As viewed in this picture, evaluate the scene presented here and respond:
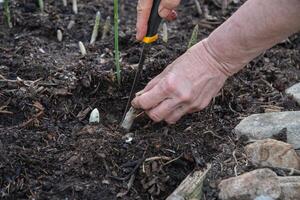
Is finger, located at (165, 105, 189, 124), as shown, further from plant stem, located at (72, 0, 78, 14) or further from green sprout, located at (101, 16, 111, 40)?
plant stem, located at (72, 0, 78, 14)

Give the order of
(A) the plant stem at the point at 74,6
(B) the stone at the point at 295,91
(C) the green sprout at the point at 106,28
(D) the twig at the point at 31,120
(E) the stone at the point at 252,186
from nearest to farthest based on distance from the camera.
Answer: (E) the stone at the point at 252,186 → (D) the twig at the point at 31,120 → (B) the stone at the point at 295,91 → (C) the green sprout at the point at 106,28 → (A) the plant stem at the point at 74,6

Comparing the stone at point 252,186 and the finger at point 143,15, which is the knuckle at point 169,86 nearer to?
the finger at point 143,15

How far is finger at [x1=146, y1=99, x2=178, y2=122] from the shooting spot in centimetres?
208

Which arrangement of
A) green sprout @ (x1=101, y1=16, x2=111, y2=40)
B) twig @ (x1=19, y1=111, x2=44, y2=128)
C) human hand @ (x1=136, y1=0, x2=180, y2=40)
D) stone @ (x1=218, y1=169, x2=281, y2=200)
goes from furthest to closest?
green sprout @ (x1=101, y1=16, x2=111, y2=40) < twig @ (x1=19, y1=111, x2=44, y2=128) < human hand @ (x1=136, y1=0, x2=180, y2=40) < stone @ (x1=218, y1=169, x2=281, y2=200)

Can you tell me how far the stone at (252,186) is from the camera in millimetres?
1924

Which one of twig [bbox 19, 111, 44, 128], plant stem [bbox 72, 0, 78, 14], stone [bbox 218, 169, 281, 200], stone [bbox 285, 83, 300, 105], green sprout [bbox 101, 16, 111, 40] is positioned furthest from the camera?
plant stem [bbox 72, 0, 78, 14]

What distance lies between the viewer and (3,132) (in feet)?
7.15

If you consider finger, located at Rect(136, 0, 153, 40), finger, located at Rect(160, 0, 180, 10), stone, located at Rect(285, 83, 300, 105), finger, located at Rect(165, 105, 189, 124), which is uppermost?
finger, located at Rect(160, 0, 180, 10)

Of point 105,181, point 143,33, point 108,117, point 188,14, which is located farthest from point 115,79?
point 188,14

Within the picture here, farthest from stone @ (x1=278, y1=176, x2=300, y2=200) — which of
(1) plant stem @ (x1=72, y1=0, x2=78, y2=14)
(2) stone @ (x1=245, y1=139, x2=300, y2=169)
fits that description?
(1) plant stem @ (x1=72, y1=0, x2=78, y2=14)

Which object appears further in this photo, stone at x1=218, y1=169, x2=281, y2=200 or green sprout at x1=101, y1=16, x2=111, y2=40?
green sprout at x1=101, y1=16, x2=111, y2=40

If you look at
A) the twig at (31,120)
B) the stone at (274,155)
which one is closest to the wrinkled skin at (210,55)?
the stone at (274,155)

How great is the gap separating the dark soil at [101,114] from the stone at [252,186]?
0.08 m

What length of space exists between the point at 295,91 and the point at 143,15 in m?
0.90
